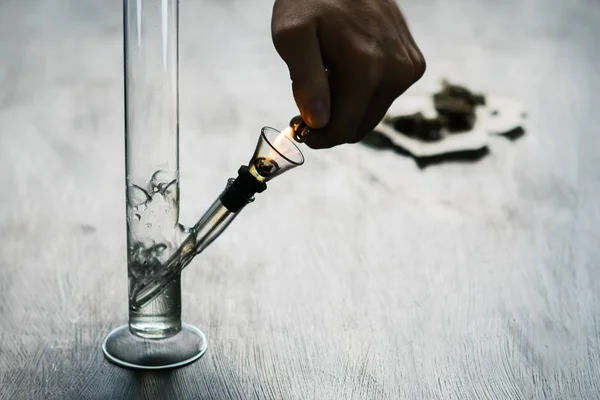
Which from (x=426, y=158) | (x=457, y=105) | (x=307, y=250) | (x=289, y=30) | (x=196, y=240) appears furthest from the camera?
(x=457, y=105)

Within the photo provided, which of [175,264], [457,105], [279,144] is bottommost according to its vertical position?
[457,105]

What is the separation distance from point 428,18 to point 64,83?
811 mm

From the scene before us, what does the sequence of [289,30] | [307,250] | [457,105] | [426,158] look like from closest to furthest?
[289,30], [307,250], [426,158], [457,105]

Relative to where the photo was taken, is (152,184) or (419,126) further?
(419,126)

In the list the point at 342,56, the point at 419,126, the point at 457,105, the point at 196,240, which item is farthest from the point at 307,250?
the point at 457,105

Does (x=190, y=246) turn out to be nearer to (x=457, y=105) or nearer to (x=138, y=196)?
(x=138, y=196)

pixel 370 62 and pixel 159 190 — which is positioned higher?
pixel 370 62

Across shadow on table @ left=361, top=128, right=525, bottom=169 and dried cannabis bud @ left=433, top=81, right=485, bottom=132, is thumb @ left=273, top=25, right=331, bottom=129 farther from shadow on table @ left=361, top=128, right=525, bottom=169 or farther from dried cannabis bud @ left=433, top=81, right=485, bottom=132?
dried cannabis bud @ left=433, top=81, right=485, bottom=132

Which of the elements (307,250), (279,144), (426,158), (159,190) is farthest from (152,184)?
(426,158)

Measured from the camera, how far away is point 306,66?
66 cm

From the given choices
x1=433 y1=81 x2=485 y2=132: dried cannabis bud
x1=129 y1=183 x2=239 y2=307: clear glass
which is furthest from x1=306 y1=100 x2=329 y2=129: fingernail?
x1=433 y1=81 x2=485 y2=132: dried cannabis bud

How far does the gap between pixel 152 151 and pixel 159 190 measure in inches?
1.2

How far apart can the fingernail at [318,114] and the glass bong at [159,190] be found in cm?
2

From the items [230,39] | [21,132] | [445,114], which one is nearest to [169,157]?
[21,132]
